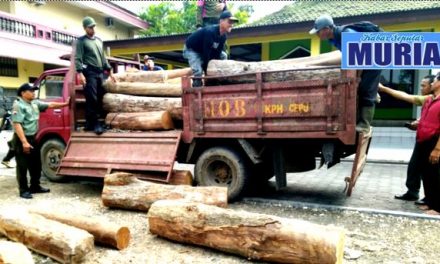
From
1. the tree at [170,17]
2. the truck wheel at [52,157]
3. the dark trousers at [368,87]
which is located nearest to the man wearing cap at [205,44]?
the dark trousers at [368,87]

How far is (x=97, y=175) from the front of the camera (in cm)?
594

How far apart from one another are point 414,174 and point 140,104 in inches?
165

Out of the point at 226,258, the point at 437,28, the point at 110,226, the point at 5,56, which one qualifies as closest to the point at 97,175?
the point at 110,226

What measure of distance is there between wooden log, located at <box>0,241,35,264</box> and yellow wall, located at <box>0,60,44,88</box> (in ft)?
48.2

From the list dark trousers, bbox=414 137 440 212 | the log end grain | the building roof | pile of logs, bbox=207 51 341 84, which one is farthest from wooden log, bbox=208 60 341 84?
the building roof

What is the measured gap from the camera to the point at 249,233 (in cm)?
349

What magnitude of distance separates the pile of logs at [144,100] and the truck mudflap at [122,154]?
0.22m

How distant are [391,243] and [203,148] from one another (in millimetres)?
2847

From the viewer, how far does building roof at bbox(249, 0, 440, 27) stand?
13.4 meters

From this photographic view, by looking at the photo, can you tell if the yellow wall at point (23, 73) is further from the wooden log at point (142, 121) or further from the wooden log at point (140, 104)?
the wooden log at point (142, 121)

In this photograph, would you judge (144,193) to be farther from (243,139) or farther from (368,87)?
(368,87)

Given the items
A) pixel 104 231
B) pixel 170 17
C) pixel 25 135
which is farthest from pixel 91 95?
pixel 170 17

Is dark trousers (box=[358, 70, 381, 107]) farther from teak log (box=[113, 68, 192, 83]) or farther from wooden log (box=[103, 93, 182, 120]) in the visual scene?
teak log (box=[113, 68, 192, 83])

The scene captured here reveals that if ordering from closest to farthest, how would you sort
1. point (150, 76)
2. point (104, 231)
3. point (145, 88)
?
point (104, 231)
point (145, 88)
point (150, 76)
